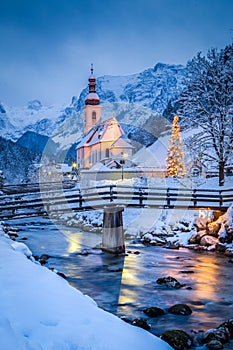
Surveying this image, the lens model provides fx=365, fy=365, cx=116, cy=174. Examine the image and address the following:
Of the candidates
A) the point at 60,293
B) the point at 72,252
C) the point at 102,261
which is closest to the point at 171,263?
the point at 102,261

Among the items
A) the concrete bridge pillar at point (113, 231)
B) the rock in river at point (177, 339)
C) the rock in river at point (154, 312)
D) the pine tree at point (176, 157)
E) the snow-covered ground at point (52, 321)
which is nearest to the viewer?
the snow-covered ground at point (52, 321)

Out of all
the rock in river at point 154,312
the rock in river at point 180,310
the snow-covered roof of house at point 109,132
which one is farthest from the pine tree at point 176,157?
the rock in river at point 154,312

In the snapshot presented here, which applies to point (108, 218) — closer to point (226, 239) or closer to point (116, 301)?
point (226, 239)

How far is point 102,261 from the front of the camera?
61.1 ft

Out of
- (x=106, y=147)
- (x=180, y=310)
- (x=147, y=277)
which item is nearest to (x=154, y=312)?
(x=180, y=310)

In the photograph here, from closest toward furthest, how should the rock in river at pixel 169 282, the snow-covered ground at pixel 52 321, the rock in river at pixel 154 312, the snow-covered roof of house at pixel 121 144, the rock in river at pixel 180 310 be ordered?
the snow-covered ground at pixel 52 321, the rock in river at pixel 154 312, the rock in river at pixel 180 310, the rock in river at pixel 169 282, the snow-covered roof of house at pixel 121 144

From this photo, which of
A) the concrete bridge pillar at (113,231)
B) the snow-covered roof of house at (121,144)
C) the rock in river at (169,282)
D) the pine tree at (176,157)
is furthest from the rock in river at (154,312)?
the snow-covered roof of house at (121,144)

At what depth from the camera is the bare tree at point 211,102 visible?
28.3m

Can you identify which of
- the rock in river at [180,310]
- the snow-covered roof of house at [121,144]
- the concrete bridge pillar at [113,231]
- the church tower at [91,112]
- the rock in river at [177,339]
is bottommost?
the rock in river at [180,310]

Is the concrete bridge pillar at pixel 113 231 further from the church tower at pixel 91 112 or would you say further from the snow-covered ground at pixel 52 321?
the church tower at pixel 91 112

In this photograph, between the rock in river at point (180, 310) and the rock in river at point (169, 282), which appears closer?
the rock in river at point (180, 310)

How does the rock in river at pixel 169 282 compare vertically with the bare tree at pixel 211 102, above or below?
below

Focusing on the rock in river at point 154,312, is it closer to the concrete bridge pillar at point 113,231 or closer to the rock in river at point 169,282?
the rock in river at point 169,282

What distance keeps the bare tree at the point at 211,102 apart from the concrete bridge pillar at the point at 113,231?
36.3ft
